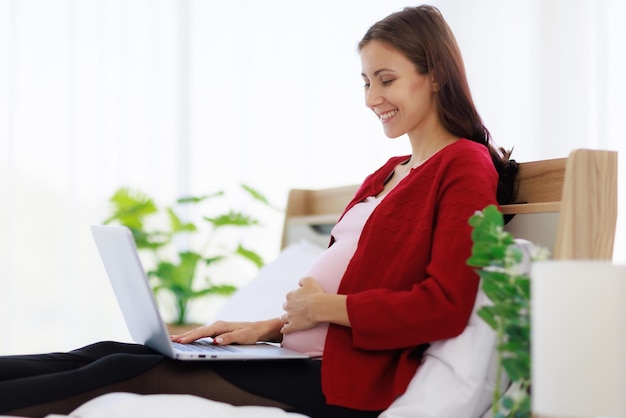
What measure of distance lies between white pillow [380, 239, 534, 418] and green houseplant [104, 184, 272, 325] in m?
2.05

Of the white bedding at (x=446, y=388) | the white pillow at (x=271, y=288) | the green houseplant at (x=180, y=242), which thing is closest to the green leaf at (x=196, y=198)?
the green houseplant at (x=180, y=242)

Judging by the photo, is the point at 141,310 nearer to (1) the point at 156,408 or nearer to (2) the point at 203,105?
(1) the point at 156,408

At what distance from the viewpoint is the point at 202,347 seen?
157 cm

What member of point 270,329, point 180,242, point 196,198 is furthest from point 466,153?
point 180,242

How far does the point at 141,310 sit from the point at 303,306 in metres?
0.33

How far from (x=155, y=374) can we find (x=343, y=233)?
1.90ft

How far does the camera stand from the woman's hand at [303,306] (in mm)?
1574

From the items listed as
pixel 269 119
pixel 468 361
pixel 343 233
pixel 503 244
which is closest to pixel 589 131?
pixel 269 119

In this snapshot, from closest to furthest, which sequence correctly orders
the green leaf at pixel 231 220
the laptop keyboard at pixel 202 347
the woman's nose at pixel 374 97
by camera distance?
the laptop keyboard at pixel 202 347
the woman's nose at pixel 374 97
the green leaf at pixel 231 220

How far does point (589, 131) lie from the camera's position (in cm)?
367

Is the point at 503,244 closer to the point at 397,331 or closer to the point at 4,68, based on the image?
the point at 397,331

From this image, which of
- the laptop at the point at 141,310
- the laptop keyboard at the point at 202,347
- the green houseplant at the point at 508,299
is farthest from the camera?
the laptop keyboard at the point at 202,347

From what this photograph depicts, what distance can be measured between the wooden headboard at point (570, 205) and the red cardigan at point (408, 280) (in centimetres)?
13

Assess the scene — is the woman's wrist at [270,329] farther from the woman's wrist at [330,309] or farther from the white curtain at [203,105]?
the white curtain at [203,105]
